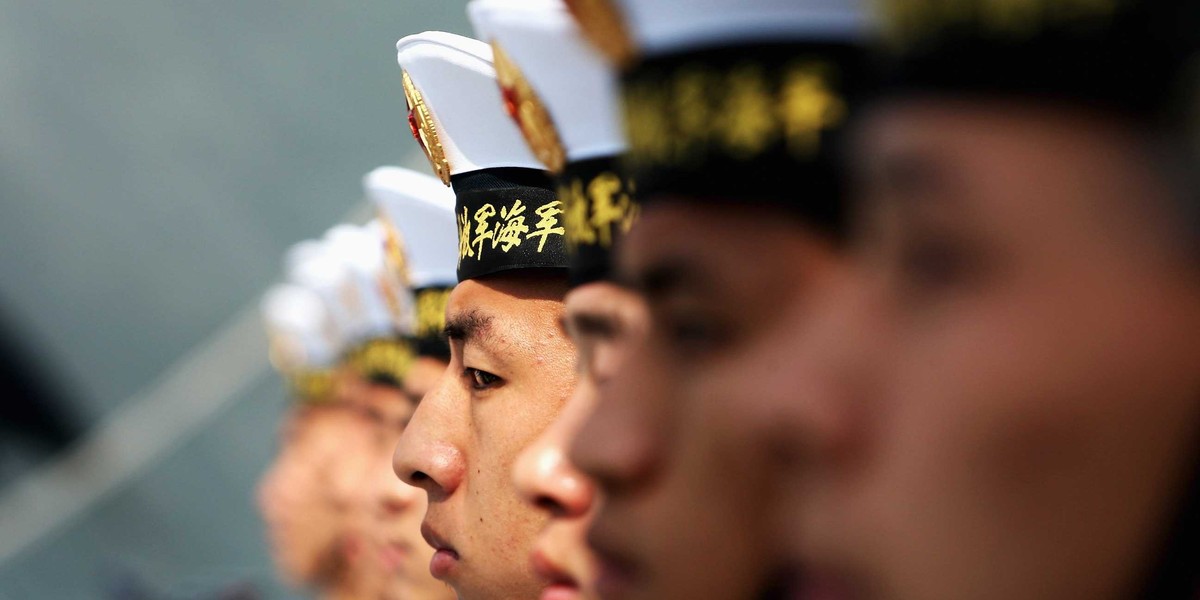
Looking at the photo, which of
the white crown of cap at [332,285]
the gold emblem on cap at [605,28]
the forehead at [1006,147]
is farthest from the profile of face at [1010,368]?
the white crown of cap at [332,285]

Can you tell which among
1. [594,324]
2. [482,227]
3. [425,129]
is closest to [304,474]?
[425,129]

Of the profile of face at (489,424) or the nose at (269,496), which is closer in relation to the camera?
Answer: the profile of face at (489,424)

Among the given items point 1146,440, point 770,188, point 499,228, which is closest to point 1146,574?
point 1146,440

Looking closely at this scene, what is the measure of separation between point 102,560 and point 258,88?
3.56 m

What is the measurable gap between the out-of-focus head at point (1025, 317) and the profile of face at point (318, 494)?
390 cm

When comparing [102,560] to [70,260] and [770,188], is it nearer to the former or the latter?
[70,260]

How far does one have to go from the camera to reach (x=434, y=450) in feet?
8.70

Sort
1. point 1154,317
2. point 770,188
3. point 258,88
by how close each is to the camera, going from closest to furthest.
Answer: point 1154,317, point 770,188, point 258,88

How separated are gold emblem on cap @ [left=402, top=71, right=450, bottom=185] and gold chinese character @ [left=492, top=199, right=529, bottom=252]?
0.69ft

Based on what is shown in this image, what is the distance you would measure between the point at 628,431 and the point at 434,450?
1203 mm

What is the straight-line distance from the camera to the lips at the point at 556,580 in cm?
198

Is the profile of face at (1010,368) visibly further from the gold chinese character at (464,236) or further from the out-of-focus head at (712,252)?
the gold chinese character at (464,236)

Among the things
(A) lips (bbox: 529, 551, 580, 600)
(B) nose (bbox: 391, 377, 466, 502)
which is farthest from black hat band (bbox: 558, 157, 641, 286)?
(B) nose (bbox: 391, 377, 466, 502)

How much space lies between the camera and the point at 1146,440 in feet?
3.83
